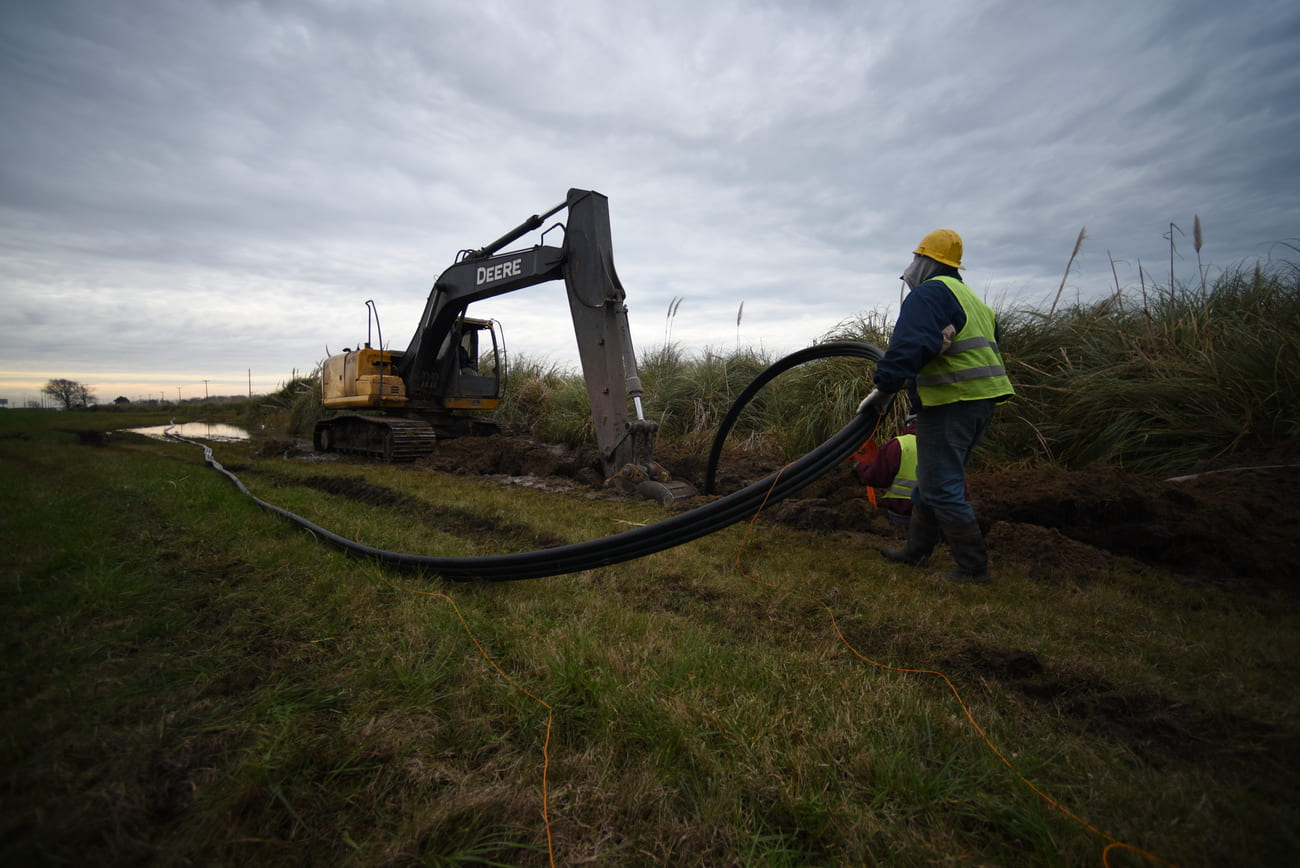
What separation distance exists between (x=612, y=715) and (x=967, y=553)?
236 cm

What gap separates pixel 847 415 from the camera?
20.9 feet

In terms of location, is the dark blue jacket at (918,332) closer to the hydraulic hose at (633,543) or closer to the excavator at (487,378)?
the hydraulic hose at (633,543)

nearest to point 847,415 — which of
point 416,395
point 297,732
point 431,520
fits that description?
point 431,520

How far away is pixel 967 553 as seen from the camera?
3.23 m

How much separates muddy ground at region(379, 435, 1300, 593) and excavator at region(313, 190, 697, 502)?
2063 mm

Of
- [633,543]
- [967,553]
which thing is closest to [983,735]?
[633,543]

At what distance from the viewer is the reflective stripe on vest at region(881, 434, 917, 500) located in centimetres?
421

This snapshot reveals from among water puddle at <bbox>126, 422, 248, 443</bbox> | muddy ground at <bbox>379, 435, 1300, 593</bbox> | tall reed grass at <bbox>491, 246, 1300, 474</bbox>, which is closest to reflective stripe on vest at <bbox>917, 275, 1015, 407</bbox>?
muddy ground at <bbox>379, 435, 1300, 593</bbox>

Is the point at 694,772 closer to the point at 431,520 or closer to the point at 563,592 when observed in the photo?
the point at 563,592

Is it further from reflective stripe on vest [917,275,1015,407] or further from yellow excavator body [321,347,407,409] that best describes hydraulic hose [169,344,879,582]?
yellow excavator body [321,347,407,409]

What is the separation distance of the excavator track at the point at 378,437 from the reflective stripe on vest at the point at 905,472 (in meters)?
6.89

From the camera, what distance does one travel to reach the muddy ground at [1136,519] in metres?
3.35

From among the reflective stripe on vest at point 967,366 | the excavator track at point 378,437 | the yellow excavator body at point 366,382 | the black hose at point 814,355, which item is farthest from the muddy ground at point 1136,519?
the yellow excavator body at point 366,382

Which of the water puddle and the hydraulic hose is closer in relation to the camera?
the hydraulic hose
